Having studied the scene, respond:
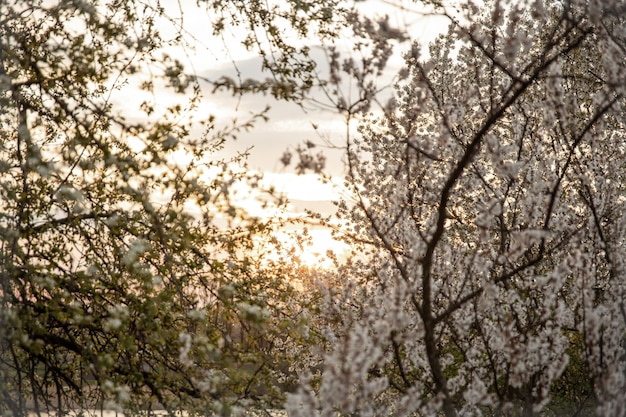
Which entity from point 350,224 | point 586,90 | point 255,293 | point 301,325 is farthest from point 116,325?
point 586,90

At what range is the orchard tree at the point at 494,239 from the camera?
4.73 metres

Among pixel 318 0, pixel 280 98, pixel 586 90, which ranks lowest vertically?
pixel 280 98

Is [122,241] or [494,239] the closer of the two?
[122,241]

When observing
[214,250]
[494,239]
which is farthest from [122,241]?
[494,239]

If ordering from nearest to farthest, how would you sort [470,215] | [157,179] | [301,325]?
[301,325]
[157,179]
[470,215]

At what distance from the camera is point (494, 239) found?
43.8ft

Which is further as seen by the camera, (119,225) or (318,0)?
(318,0)

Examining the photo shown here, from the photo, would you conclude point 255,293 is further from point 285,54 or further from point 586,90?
point 586,90

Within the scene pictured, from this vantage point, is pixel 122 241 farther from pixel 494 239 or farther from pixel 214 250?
pixel 494 239

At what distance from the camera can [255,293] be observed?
682cm

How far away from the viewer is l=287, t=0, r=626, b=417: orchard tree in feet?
15.5

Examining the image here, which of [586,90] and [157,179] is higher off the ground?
[586,90]

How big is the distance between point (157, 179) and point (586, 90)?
10.5 meters

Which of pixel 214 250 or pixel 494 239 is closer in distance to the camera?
pixel 214 250
